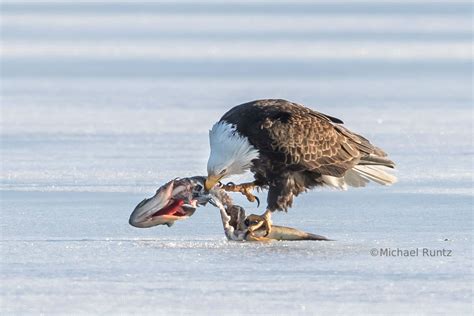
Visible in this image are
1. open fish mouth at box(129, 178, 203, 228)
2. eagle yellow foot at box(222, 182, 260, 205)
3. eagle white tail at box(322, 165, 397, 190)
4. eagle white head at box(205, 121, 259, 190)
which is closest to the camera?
open fish mouth at box(129, 178, 203, 228)

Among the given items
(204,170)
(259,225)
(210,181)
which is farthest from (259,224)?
(204,170)

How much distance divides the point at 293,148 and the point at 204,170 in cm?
194

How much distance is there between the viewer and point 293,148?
23.4 feet

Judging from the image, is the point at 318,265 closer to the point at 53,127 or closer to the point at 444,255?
the point at 444,255

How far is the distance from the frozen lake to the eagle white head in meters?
0.32

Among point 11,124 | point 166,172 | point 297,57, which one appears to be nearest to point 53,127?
point 11,124

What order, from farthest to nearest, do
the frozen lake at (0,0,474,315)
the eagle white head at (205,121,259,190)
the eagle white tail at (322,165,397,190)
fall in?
the eagle white tail at (322,165,397,190)
the eagle white head at (205,121,259,190)
the frozen lake at (0,0,474,315)

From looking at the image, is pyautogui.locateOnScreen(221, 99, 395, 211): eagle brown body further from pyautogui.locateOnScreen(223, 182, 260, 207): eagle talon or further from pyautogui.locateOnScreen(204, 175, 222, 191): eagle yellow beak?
pyautogui.locateOnScreen(204, 175, 222, 191): eagle yellow beak

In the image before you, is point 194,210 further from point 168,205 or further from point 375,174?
point 375,174

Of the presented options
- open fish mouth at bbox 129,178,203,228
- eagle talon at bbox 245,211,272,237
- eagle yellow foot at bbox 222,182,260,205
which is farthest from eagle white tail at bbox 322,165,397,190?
open fish mouth at bbox 129,178,203,228

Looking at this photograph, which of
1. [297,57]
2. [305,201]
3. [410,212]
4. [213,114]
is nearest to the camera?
[410,212]

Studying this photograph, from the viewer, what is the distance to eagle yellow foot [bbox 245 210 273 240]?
7.03m

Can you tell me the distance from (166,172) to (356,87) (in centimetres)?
522

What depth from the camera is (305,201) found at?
26.8 ft
